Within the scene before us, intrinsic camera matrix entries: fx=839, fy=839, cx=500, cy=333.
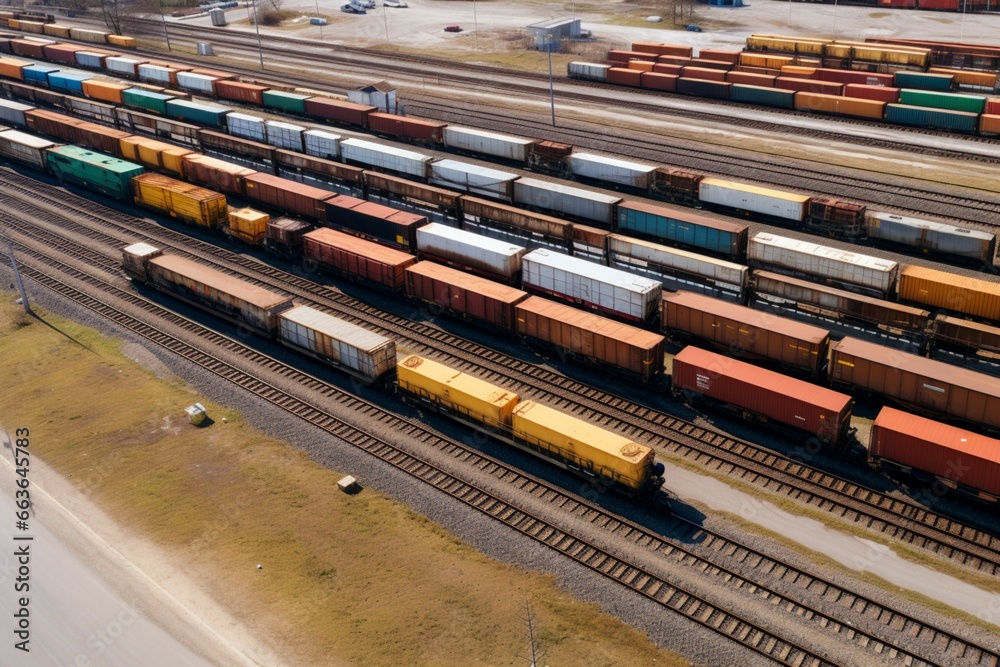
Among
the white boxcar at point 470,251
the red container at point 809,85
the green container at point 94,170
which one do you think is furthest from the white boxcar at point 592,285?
the red container at point 809,85

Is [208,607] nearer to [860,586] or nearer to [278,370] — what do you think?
[278,370]

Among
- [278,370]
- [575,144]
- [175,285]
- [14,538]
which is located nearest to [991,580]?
[278,370]

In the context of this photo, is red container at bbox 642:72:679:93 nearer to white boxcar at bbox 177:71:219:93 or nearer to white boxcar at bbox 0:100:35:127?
white boxcar at bbox 177:71:219:93

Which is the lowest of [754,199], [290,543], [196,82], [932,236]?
[290,543]

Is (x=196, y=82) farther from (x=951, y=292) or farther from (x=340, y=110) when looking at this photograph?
(x=951, y=292)

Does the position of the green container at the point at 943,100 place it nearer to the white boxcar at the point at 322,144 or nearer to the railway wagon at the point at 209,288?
the white boxcar at the point at 322,144

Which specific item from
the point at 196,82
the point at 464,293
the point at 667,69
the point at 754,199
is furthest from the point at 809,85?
the point at 196,82
